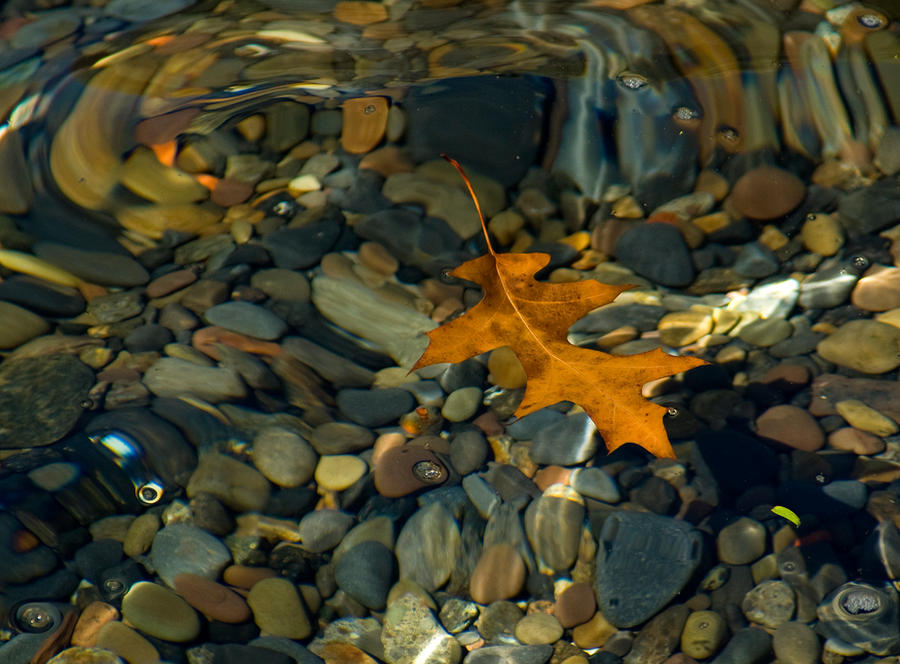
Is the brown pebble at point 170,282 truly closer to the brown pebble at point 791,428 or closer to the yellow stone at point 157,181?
the yellow stone at point 157,181

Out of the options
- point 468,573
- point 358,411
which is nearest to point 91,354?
point 358,411

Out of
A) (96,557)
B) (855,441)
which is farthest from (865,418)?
(96,557)

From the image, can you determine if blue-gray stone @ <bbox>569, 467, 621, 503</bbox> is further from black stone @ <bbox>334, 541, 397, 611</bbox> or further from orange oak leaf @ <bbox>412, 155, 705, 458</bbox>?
black stone @ <bbox>334, 541, 397, 611</bbox>

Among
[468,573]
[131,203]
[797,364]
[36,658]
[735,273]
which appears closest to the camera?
[36,658]

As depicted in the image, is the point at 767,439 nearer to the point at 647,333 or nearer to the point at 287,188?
the point at 647,333

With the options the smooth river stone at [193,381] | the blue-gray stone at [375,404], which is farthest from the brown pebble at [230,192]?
the blue-gray stone at [375,404]

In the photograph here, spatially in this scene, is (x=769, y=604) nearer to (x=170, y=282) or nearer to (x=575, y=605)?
(x=575, y=605)

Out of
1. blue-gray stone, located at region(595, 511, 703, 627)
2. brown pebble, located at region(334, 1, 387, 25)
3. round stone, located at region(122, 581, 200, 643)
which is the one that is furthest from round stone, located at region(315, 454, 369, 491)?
brown pebble, located at region(334, 1, 387, 25)
